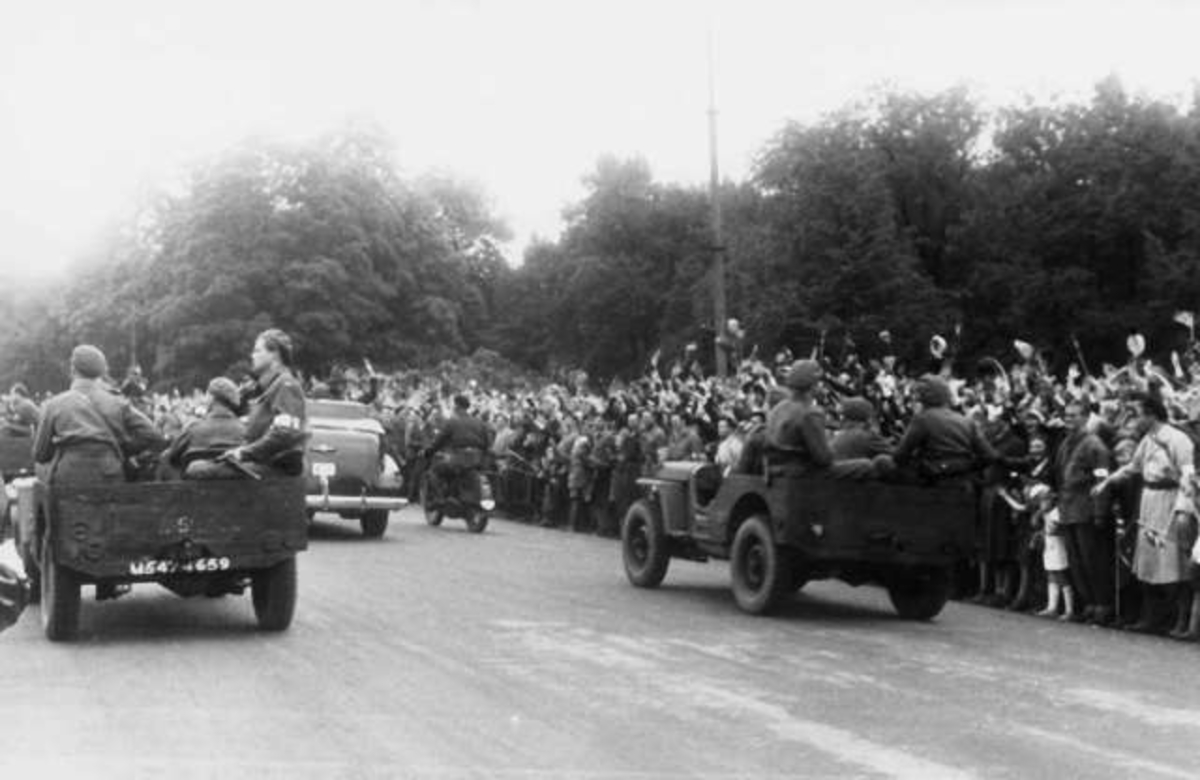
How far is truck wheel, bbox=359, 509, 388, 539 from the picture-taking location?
22.7m

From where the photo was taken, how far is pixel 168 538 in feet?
38.7

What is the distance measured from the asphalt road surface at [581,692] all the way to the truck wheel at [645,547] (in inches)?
18.7

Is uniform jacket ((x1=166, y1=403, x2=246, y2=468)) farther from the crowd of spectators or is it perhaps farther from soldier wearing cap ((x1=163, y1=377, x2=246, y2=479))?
the crowd of spectators

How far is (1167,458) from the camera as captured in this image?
13.6m

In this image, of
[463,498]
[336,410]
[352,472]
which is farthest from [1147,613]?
[336,410]

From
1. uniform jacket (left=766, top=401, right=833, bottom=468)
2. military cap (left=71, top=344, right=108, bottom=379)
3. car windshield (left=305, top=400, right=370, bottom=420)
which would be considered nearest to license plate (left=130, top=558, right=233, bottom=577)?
military cap (left=71, top=344, right=108, bottom=379)

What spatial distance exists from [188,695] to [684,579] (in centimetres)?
849

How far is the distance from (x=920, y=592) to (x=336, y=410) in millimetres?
11290

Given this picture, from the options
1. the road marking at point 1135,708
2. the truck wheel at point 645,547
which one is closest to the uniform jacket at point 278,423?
the truck wheel at point 645,547

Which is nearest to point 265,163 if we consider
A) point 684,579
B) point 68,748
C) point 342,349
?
point 342,349

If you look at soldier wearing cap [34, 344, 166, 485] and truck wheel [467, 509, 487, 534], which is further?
truck wheel [467, 509, 487, 534]

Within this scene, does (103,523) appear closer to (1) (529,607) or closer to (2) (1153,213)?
(1) (529,607)

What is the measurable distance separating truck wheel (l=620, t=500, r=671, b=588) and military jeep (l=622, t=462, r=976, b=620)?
1.22 meters

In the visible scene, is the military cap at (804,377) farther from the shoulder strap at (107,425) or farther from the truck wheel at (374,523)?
the truck wheel at (374,523)
